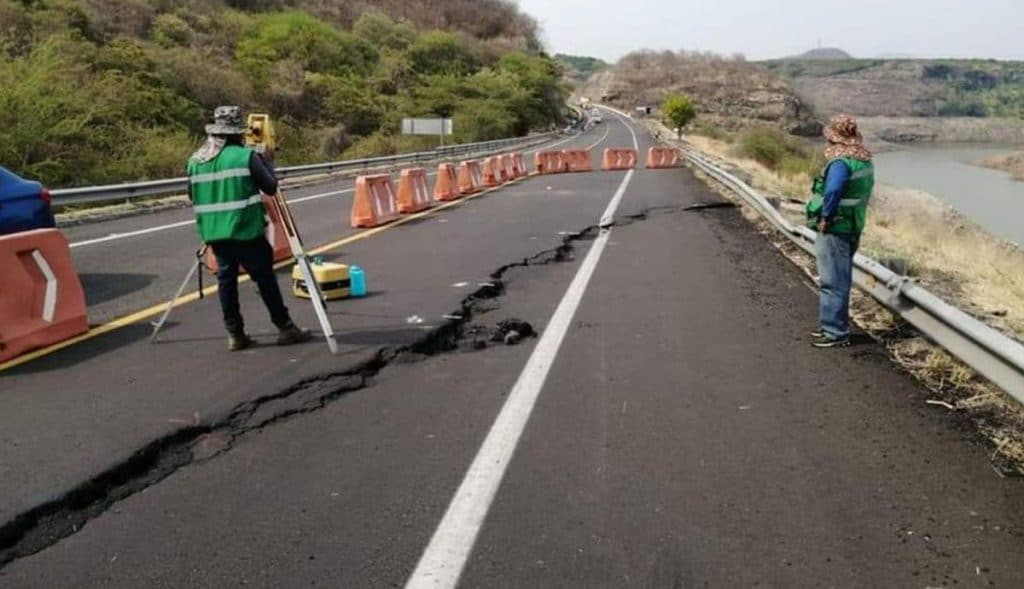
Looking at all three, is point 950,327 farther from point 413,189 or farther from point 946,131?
point 946,131

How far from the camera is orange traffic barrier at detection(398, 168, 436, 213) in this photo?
18000mm

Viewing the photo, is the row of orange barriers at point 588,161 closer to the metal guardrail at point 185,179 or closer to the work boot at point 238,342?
the metal guardrail at point 185,179

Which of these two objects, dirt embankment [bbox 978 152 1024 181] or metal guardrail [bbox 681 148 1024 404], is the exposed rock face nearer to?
dirt embankment [bbox 978 152 1024 181]

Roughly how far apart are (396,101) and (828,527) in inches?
2385

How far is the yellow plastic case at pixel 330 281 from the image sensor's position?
28.8 ft

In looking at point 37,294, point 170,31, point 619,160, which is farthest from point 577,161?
point 37,294

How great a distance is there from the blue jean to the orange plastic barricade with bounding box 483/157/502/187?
19.0 m

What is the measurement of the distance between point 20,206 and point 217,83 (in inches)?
1481

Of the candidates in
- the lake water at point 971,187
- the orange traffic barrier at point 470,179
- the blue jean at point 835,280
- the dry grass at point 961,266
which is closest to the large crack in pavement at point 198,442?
the blue jean at point 835,280

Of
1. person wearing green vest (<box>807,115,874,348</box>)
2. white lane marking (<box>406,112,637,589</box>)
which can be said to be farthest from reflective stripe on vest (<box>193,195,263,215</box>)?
person wearing green vest (<box>807,115,874,348</box>)

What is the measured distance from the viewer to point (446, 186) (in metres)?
21.2

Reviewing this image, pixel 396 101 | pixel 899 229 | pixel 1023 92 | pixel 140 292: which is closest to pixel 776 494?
pixel 140 292

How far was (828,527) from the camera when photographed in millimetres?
3852

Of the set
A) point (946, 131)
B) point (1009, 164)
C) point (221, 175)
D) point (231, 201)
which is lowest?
point (1009, 164)
